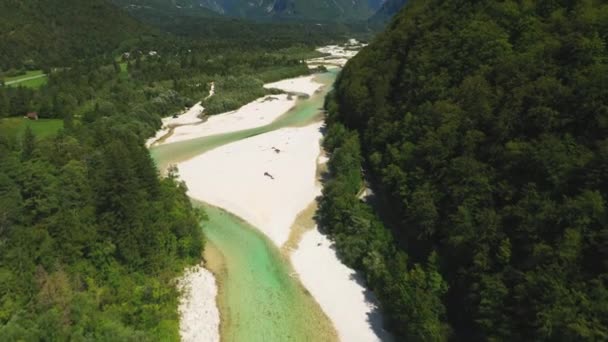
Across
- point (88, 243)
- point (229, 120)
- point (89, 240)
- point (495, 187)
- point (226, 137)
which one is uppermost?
point (495, 187)

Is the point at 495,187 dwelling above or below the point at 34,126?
above

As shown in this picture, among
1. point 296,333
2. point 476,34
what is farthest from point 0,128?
point 476,34

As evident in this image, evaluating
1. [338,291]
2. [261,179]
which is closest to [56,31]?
[261,179]

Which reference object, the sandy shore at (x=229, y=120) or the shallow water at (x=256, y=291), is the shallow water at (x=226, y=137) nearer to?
the sandy shore at (x=229, y=120)

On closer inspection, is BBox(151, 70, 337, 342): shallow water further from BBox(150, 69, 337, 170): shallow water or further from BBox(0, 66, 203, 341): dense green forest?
BBox(150, 69, 337, 170): shallow water

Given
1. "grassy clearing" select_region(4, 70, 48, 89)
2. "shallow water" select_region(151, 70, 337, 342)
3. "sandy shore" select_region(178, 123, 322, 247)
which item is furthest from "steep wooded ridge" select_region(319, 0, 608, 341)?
"grassy clearing" select_region(4, 70, 48, 89)

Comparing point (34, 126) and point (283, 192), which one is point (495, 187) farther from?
point (34, 126)

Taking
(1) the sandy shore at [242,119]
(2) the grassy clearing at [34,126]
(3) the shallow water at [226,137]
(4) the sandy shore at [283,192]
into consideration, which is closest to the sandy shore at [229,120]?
(1) the sandy shore at [242,119]

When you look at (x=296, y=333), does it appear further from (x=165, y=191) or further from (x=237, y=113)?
(x=237, y=113)
